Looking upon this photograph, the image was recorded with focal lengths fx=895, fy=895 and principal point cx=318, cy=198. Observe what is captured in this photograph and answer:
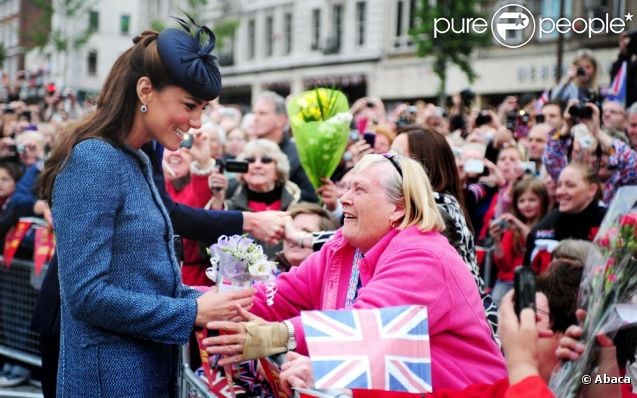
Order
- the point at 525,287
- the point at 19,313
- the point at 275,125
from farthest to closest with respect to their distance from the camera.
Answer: the point at 275,125
the point at 19,313
the point at 525,287

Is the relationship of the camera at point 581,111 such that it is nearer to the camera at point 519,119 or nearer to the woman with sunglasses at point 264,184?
the woman with sunglasses at point 264,184

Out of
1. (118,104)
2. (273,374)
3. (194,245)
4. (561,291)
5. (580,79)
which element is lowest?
(273,374)

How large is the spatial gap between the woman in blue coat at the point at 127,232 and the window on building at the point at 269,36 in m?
43.8

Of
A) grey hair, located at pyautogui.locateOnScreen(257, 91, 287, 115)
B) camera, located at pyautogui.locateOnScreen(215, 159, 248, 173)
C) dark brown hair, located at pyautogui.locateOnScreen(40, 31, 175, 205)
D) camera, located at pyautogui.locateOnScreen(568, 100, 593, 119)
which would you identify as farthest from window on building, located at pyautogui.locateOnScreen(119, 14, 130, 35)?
dark brown hair, located at pyautogui.locateOnScreen(40, 31, 175, 205)

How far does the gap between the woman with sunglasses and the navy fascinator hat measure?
3.49m

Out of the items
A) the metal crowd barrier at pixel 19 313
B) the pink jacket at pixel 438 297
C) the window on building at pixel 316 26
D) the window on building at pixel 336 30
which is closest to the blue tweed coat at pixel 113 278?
the pink jacket at pixel 438 297

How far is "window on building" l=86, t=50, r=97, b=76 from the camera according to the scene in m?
64.9

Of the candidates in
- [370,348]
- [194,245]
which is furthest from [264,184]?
[370,348]

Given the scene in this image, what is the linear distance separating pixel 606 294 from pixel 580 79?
702 centimetres

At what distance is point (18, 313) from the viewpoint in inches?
304

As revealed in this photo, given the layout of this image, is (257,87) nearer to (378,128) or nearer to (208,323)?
(378,128)

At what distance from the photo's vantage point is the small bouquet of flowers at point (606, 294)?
300 centimetres

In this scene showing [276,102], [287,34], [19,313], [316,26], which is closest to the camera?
[19,313]

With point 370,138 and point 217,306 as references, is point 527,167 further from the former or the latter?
point 217,306
